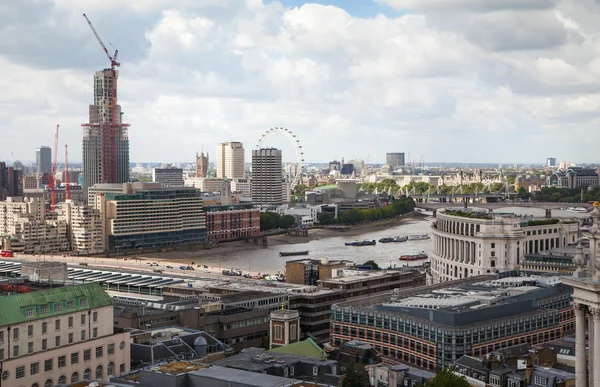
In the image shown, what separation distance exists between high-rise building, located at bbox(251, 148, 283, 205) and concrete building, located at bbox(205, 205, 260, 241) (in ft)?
139

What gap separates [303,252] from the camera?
103438 millimetres

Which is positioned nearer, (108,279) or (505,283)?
(505,283)

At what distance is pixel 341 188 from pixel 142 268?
109 meters

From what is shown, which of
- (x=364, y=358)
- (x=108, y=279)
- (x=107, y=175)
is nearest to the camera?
(x=364, y=358)

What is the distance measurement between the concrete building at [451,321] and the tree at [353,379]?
18.2ft

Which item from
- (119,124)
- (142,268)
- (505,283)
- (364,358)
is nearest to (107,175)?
(119,124)

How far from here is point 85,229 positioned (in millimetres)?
106188

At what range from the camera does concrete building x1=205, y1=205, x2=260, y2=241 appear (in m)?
121

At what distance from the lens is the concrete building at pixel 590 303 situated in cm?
1511

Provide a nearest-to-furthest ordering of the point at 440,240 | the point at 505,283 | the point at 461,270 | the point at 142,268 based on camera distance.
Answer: the point at 505,283
the point at 461,270
the point at 440,240
the point at 142,268

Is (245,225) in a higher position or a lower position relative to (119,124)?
lower

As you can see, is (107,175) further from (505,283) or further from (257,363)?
(257,363)

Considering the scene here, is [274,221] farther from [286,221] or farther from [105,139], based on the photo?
[105,139]

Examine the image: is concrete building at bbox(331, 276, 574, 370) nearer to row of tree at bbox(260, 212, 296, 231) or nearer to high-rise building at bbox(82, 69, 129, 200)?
row of tree at bbox(260, 212, 296, 231)
